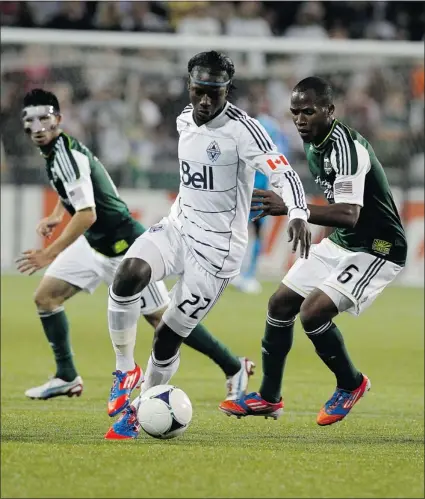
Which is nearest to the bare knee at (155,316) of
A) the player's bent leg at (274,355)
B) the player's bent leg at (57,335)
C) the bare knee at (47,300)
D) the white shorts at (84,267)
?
the white shorts at (84,267)

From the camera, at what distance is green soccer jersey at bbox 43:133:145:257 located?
300 inches

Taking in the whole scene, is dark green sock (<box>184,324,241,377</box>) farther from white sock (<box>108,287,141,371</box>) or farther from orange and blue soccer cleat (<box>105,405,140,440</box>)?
orange and blue soccer cleat (<box>105,405,140,440</box>)

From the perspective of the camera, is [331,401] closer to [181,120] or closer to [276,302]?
[276,302]

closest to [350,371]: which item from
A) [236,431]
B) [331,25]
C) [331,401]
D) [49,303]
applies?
[331,401]

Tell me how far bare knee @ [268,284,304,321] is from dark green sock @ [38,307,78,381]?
199 centimetres

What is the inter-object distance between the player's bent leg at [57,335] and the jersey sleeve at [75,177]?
0.82 meters

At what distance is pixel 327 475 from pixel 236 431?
1702 millimetres

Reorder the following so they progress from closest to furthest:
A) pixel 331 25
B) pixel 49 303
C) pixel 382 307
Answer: pixel 49 303
pixel 382 307
pixel 331 25

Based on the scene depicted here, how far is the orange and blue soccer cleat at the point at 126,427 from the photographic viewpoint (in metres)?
6.04

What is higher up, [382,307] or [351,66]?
[351,66]

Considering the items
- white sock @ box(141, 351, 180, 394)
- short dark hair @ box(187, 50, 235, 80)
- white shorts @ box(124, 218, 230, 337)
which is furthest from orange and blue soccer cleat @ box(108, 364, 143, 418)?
short dark hair @ box(187, 50, 235, 80)

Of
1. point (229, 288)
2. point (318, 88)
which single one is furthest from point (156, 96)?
point (318, 88)

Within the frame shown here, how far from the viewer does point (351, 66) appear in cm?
1712

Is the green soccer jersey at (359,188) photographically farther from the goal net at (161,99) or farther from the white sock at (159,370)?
the goal net at (161,99)
